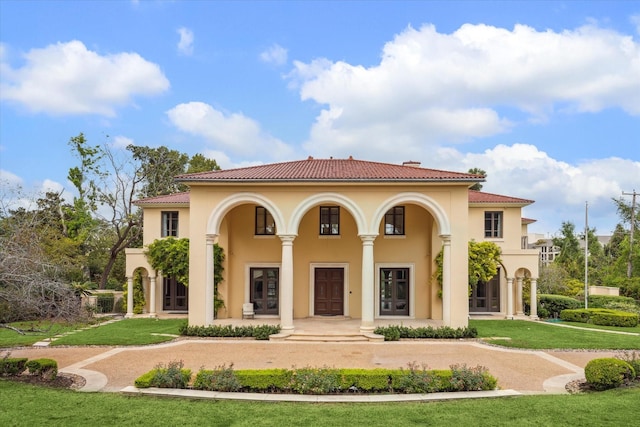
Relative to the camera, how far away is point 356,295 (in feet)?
71.9

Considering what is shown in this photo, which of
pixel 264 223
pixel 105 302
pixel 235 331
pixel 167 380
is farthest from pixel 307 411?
pixel 105 302

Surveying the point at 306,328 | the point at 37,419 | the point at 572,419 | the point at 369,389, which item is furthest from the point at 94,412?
the point at 306,328

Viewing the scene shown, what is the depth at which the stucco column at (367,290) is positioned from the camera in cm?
1828

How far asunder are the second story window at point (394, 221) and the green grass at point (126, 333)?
34.4 ft

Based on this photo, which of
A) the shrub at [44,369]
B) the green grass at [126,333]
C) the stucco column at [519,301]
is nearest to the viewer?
the shrub at [44,369]

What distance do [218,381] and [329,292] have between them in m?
12.2

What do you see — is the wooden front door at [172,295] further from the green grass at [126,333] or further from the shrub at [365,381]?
the shrub at [365,381]

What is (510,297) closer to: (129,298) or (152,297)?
(152,297)

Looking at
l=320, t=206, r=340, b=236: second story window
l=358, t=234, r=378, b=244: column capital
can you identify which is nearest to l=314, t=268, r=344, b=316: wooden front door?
l=320, t=206, r=340, b=236: second story window

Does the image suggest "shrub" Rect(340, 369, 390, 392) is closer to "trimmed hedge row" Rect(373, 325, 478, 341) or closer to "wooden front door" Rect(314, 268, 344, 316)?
"trimmed hedge row" Rect(373, 325, 478, 341)

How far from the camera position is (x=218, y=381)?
33.2 feet

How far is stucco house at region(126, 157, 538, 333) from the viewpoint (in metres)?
18.8

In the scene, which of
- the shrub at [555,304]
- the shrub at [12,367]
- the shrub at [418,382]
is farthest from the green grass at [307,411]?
the shrub at [555,304]

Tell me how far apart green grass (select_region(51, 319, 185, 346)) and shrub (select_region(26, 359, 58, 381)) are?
5.27 meters
